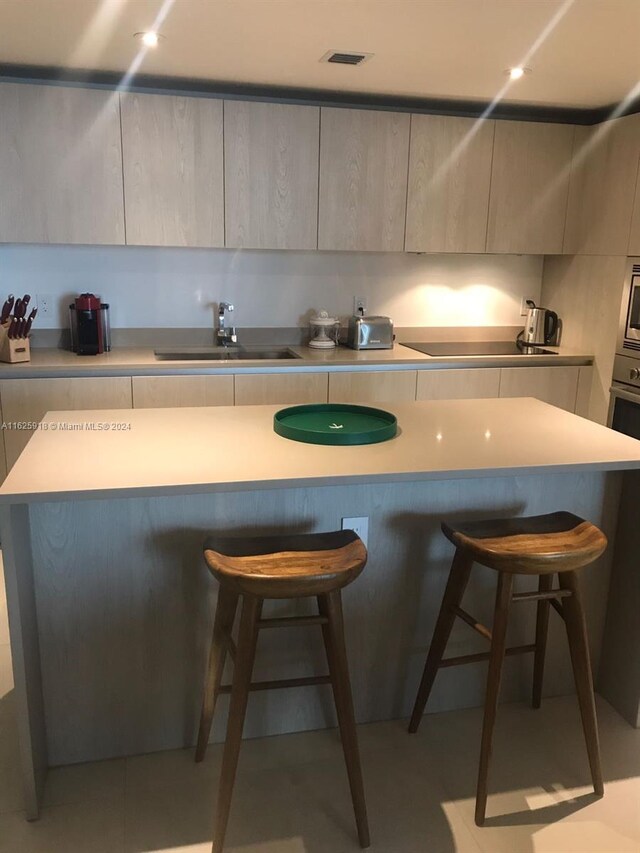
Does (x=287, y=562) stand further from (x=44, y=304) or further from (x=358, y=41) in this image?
(x=44, y=304)

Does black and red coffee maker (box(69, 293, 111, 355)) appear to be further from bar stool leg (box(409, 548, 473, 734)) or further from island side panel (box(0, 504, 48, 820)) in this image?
bar stool leg (box(409, 548, 473, 734))

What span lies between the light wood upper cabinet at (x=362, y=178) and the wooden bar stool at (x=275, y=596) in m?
2.31

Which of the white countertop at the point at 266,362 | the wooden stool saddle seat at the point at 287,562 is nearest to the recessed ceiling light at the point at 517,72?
the white countertop at the point at 266,362

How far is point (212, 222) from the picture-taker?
365cm

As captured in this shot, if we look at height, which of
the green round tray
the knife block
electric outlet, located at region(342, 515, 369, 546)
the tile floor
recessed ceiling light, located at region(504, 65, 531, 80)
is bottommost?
the tile floor

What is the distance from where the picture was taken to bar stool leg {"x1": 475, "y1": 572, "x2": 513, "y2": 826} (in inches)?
74.9

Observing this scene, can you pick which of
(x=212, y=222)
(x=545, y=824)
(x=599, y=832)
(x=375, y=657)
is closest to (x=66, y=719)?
(x=375, y=657)

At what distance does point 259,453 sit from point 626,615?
4.42 feet

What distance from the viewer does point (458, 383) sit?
388 centimetres

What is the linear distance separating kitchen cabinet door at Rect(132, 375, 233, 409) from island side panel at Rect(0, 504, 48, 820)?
1616mm

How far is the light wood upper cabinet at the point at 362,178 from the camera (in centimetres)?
371

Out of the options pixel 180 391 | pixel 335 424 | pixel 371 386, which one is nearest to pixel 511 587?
pixel 335 424

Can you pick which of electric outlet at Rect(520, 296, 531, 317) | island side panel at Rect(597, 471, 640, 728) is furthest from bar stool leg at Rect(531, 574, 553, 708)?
electric outlet at Rect(520, 296, 531, 317)

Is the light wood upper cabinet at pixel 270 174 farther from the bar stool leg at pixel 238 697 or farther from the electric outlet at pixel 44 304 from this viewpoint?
the bar stool leg at pixel 238 697
